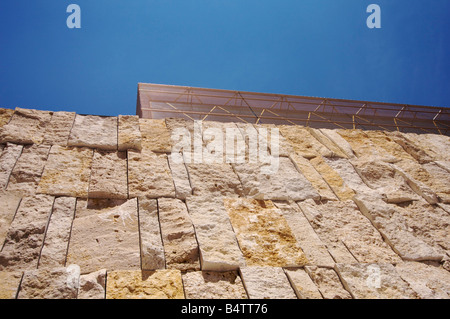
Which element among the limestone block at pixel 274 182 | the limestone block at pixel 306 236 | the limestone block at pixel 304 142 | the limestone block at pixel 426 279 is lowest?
the limestone block at pixel 426 279

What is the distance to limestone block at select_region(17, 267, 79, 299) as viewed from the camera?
2.45 meters

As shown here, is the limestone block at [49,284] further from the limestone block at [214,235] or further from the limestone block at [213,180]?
the limestone block at [213,180]

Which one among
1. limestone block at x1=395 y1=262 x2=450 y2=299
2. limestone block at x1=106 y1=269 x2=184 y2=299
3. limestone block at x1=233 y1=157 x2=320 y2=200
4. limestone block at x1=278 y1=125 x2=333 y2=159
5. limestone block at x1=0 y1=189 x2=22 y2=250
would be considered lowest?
limestone block at x1=395 y1=262 x2=450 y2=299

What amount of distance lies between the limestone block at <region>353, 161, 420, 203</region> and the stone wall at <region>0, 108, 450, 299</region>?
2cm

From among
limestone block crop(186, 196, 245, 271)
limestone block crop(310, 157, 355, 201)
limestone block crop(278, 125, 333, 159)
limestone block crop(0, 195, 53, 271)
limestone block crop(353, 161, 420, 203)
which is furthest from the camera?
limestone block crop(278, 125, 333, 159)

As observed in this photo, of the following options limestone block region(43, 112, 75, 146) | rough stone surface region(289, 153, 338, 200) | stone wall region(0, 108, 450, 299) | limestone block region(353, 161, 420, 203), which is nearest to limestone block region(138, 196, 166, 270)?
stone wall region(0, 108, 450, 299)

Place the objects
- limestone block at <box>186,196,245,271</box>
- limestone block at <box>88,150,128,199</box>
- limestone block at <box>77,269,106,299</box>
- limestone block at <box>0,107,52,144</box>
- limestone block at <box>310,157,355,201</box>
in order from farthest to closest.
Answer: limestone block at <box>310,157,355,201</box> → limestone block at <box>0,107,52,144</box> → limestone block at <box>88,150,128,199</box> → limestone block at <box>186,196,245,271</box> → limestone block at <box>77,269,106,299</box>

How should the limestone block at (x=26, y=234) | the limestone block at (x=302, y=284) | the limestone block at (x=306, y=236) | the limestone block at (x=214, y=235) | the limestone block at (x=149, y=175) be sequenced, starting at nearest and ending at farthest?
the limestone block at (x=26, y=234) < the limestone block at (x=302, y=284) < the limestone block at (x=214, y=235) < the limestone block at (x=306, y=236) < the limestone block at (x=149, y=175)

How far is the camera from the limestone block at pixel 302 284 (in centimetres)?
280

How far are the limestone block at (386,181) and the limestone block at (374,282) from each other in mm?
1328

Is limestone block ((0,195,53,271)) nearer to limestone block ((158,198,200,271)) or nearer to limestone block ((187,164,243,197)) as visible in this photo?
limestone block ((158,198,200,271))

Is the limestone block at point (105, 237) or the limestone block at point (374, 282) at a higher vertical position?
the limestone block at point (105, 237)

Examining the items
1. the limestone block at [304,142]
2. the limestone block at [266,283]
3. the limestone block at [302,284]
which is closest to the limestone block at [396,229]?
the limestone block at [304,142]
